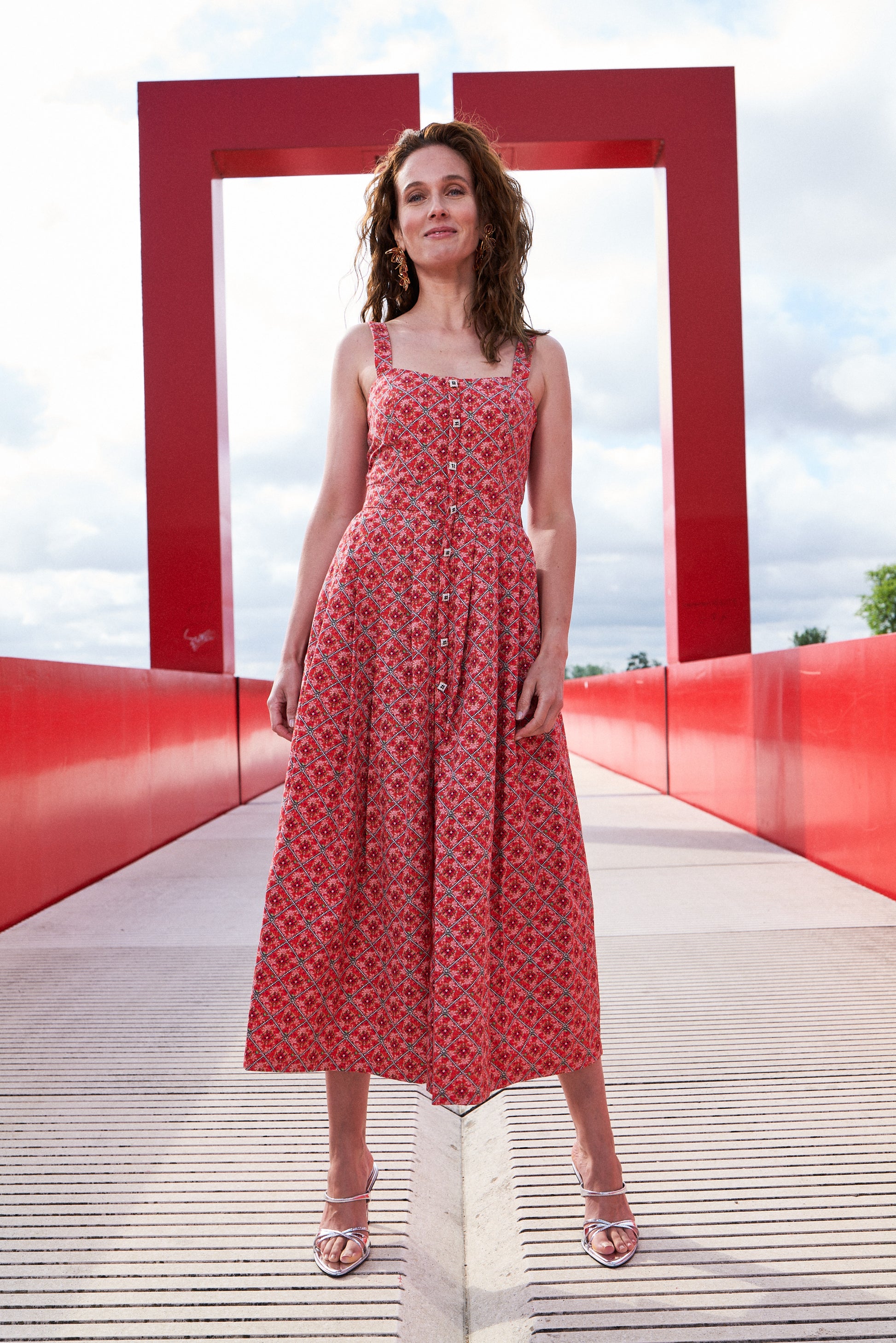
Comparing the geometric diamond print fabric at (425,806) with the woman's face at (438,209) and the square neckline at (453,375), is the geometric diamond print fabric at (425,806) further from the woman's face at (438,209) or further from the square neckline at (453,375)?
the woman's face at (438,209)

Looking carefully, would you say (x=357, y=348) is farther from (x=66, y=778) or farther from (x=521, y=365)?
(x=66, y=778)

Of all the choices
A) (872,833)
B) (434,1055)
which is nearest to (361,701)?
(434,1055)

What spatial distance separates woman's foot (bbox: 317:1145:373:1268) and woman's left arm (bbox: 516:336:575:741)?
2.38 ft

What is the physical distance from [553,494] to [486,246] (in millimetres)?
421

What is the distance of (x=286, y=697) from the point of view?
1.71m

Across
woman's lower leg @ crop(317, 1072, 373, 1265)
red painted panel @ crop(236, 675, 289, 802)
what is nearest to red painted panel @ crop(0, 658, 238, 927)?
red painted panel @ crop(236, 675, 289, 802)

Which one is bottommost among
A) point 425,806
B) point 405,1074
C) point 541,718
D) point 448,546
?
point 405,1074

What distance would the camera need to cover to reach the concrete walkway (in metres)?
1.42

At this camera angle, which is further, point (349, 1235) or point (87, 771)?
point (87, 771)

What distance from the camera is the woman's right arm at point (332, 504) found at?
67.5 inches

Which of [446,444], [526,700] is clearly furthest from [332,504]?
[526,700]

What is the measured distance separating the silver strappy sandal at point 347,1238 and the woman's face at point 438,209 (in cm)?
142

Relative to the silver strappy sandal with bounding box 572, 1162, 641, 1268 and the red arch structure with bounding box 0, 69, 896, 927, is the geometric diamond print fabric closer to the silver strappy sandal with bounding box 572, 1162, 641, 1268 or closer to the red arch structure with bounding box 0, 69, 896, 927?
the silver strappy sandal with bounding box 572, 1162, 641, 1268

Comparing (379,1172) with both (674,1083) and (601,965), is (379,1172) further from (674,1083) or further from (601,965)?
(601,965)
